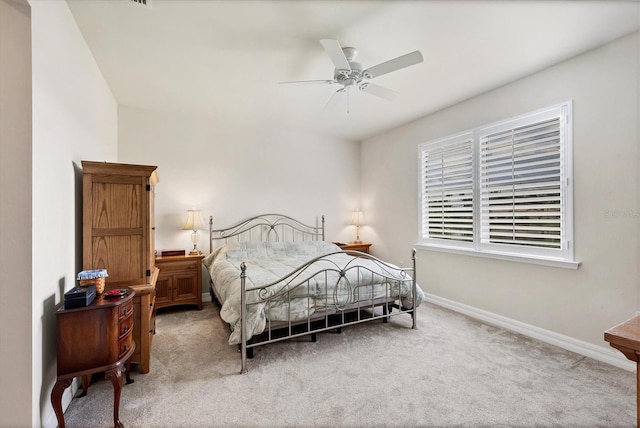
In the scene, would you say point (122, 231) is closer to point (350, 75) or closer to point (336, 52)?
point (336, 52)

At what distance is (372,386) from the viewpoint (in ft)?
7.12

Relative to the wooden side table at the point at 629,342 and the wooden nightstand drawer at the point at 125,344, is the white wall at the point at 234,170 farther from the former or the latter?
the wooden side table at the point at 629,342

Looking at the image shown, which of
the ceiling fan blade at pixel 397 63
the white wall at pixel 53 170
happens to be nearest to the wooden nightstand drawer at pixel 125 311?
the white wall at pixel 53 170

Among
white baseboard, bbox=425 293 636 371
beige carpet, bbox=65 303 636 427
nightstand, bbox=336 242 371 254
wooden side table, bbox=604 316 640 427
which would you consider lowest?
beige carpet, bbox=65 303 636 427

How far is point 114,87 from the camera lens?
3.42 m

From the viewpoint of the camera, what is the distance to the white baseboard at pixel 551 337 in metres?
2.45

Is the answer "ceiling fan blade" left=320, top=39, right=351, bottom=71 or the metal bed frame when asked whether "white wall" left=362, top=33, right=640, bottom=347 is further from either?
"ceiling fan blade" left=320, top=39, right=351, bottom=71

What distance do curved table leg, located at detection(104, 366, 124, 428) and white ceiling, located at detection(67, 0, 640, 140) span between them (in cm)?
261

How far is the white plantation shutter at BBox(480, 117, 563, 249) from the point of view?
292 cm

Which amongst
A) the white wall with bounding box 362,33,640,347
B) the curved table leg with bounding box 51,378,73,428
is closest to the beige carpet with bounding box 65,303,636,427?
the curved table leg with bounding box 51,378,73,428

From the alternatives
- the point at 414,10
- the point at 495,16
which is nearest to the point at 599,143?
the point at 495,16

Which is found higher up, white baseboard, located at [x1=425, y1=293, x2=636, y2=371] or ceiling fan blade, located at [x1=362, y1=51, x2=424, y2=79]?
ceiling fan blade, located at [x1=362, y1=51, x2=424, y2=79]
